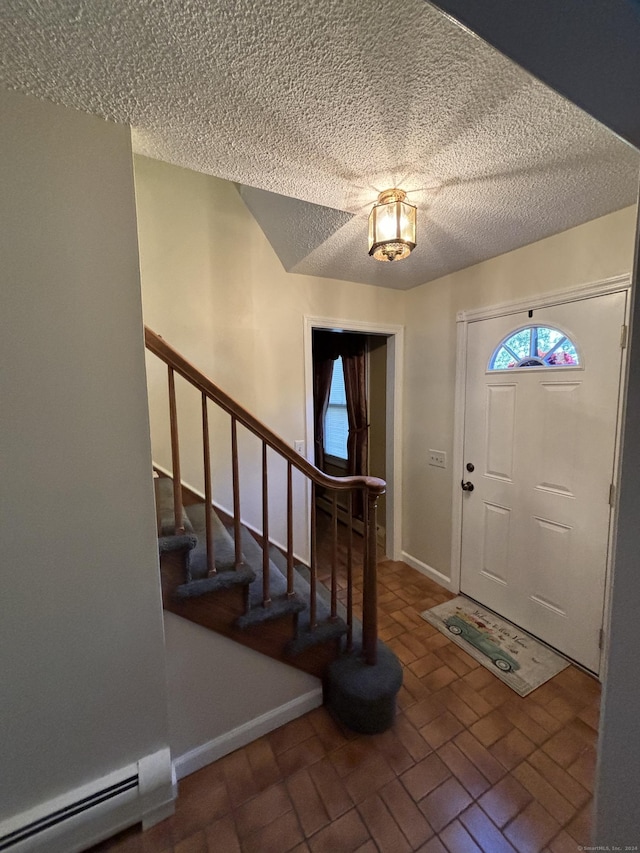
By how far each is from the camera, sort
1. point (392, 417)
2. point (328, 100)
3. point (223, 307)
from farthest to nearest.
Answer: point (392, 417)
point (223, 307)
point (328, 100)

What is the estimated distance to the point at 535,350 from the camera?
6.00 ft

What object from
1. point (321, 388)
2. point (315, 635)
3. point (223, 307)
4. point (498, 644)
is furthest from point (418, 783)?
point (321, 388)

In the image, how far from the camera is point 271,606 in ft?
4.50

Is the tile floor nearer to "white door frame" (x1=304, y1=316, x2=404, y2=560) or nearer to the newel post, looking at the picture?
the newel post

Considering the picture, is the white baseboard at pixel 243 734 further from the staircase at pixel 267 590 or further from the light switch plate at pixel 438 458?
the light switch plate at pixel 438 458

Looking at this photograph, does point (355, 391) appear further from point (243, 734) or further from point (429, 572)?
point (243, 734)

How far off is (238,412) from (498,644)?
2.03 metres

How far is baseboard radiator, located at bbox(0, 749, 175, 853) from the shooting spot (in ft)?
3.22

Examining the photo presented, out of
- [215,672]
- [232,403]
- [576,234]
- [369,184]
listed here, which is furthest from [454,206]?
[215,672]

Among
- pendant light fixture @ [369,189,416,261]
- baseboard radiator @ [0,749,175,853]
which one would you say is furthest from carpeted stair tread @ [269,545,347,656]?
pendant light fixture @ [369,189,416,261]

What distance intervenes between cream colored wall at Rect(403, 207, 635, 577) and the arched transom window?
0.75 ft

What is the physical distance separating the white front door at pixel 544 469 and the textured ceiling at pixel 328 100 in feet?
1.98

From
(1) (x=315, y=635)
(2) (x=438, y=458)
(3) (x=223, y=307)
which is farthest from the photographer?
(2) (x=438, y=458)

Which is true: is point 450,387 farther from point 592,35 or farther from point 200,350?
point 592,35
